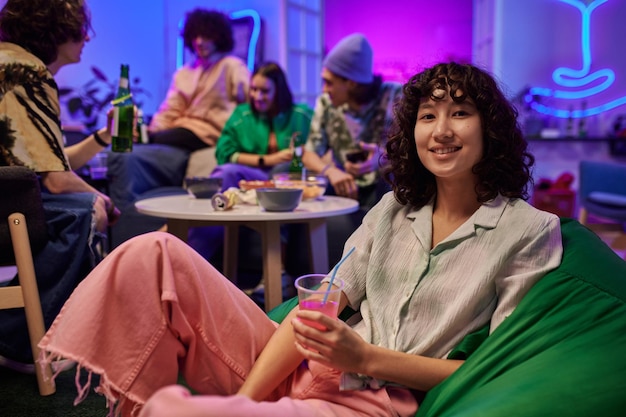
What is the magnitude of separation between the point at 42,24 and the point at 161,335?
1.38m

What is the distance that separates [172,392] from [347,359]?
0.33 meters

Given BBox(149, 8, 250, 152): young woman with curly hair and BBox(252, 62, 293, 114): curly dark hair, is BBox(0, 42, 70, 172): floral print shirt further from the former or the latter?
BBox(149, 8, 250, 152): young woman with curly hair

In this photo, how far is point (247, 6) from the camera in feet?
18.1

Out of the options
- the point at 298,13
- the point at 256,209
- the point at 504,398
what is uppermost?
the point at 298,13

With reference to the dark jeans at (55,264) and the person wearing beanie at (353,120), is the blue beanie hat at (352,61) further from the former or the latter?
the dark jeans at (55,264)

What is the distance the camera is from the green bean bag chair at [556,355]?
0.84m

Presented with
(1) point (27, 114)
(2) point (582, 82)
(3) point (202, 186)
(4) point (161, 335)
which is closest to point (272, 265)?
(3) point (202, 186)

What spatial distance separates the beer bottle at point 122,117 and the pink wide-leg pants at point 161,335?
1.30m

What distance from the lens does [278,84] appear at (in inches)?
125

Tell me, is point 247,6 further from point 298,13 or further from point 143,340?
point 143,340

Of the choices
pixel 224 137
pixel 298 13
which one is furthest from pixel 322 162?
pixel 298 13

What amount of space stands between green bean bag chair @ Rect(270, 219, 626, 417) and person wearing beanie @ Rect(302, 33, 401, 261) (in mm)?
1706

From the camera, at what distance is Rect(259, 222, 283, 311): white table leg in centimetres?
205

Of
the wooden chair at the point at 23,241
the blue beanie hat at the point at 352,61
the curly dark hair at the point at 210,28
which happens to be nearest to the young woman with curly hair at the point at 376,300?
the wooden chair at the point at 23,241
